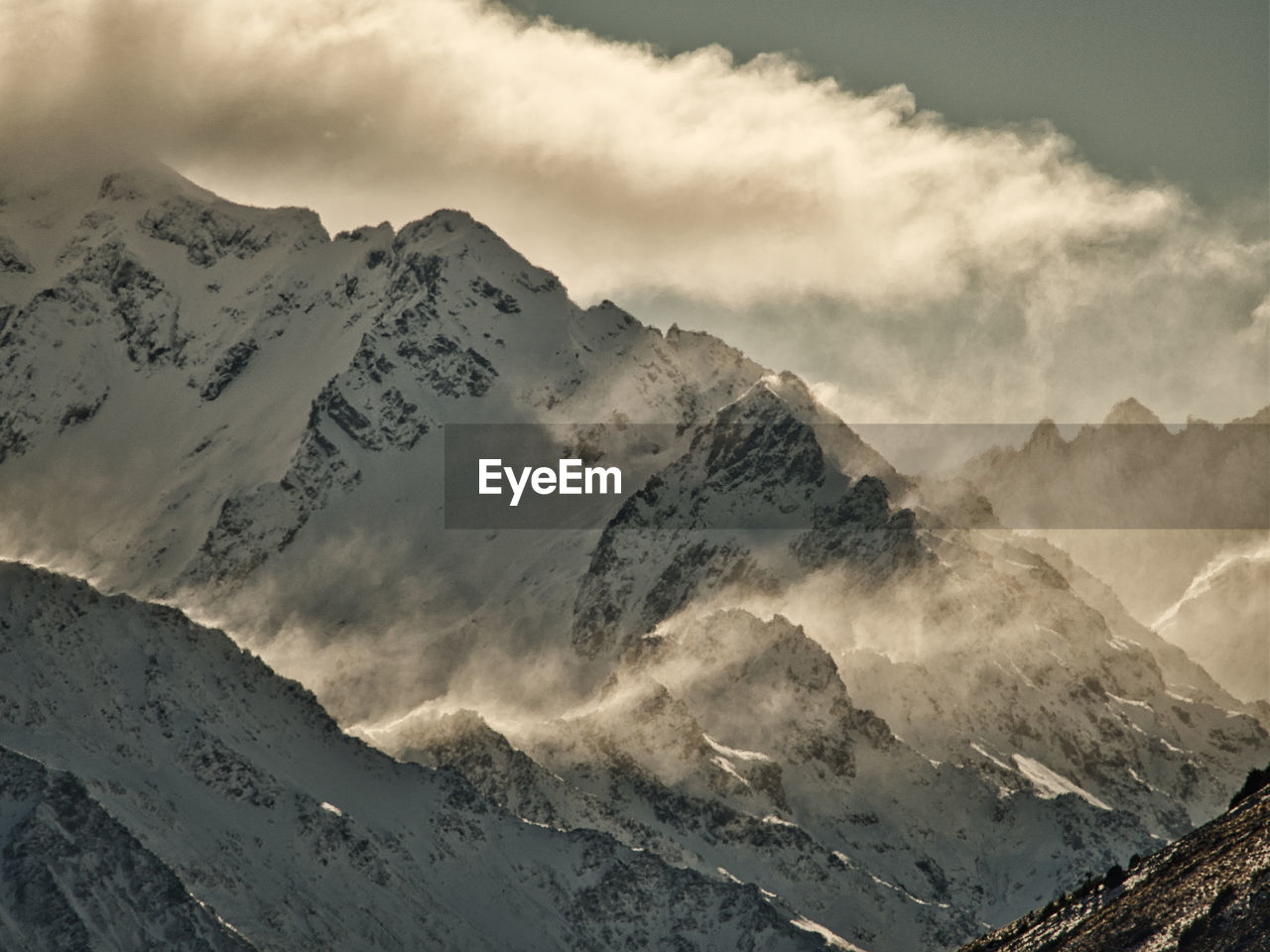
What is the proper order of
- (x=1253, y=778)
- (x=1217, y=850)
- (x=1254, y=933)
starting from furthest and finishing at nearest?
(x=1253, y=778) < (x=1217, y=850) < (x=1254, y=933)

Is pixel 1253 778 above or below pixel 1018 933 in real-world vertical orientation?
above

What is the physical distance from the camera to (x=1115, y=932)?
13162 centimetres

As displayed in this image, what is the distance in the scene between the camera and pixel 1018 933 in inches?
5955

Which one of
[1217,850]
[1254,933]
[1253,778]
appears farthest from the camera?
[1253,778]

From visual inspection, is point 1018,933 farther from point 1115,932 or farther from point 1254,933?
point 1254,933

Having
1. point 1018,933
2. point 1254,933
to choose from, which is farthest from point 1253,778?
point 1254,933

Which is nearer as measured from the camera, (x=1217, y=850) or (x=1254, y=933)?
(x=1254, y=933)

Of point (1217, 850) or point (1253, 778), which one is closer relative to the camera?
point (1217, 850)

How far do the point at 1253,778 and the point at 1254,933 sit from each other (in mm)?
32451

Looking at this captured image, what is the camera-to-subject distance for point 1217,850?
130000mm

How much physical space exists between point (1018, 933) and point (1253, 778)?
14.9 metres

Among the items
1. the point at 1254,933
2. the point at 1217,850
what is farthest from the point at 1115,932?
the point at 1254,933

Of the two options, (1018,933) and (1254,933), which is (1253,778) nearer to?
(1018,933)

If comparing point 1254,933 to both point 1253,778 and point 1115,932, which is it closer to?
point 1115,932
